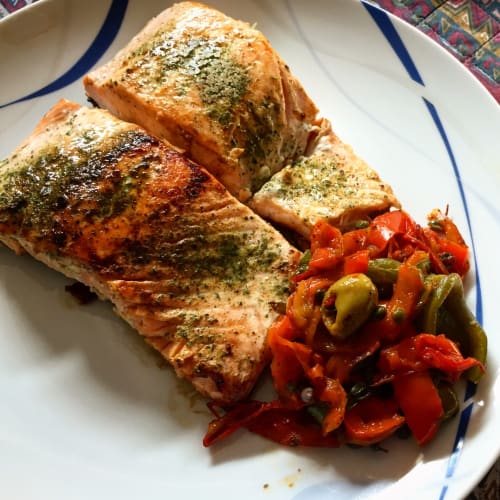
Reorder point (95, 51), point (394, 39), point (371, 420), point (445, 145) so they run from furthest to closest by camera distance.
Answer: point (95, 51), point (394, 39), point (445, 145), point (371, 420)

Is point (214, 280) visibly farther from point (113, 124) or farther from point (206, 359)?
point (113, 124)

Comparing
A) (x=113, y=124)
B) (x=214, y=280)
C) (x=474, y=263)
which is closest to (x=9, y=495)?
(x=214, y=280)

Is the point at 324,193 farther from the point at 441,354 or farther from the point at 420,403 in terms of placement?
the point at 420,403

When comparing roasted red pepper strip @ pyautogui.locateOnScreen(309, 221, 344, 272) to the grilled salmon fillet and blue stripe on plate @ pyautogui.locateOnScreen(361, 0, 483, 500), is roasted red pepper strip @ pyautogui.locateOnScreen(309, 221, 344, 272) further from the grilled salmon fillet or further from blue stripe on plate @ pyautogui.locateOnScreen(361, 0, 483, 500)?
blue stripe on plate @ pyautogui.locateOnScreen(361, 0, 483, 500)

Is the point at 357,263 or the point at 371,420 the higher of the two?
the point at 357,263

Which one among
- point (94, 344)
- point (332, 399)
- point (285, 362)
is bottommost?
point (94, 344)

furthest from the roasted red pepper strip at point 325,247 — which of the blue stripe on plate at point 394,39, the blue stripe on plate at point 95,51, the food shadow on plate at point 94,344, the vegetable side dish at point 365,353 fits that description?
the blue stripe on plate at point 95,51


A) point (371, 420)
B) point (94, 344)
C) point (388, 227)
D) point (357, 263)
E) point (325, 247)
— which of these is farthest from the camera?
point (94, 344)

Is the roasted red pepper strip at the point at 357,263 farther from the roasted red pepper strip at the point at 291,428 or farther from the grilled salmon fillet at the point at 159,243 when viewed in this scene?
the roasted red pepper strip at the point at 291,428

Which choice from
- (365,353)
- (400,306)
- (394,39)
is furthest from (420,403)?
(394,39)
